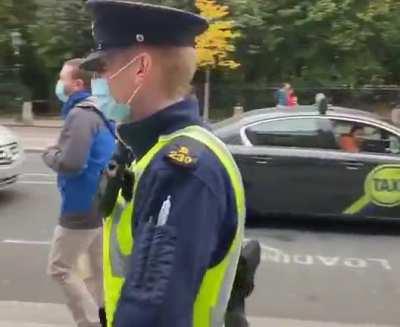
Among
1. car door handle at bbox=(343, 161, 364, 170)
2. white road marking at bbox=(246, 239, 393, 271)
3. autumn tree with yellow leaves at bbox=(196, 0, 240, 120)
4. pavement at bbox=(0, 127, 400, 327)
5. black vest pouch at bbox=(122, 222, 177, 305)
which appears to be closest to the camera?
black vest pouch at bbox=(122, 222, 177, 305)

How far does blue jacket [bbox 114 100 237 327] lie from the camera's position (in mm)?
1818

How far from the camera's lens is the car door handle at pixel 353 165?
9250mm

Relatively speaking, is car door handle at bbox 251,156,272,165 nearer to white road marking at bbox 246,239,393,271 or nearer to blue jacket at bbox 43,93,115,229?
white road marking at bbox 246,239,393,271

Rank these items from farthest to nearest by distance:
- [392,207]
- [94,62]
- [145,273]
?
[392,207]
[94,62]
[145,273]

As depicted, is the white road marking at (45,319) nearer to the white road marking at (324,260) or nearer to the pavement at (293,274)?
the pavement at (293,274)

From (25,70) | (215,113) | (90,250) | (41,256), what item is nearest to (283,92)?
(215,113)

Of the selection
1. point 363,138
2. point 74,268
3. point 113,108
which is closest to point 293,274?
point 363,138

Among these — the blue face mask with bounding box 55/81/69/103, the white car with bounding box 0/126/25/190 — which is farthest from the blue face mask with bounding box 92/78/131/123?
the white car with bounding box 0/126/25/190

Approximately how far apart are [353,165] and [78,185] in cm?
517

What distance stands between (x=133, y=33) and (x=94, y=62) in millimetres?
179

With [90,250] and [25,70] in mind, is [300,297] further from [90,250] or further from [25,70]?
[25,70]

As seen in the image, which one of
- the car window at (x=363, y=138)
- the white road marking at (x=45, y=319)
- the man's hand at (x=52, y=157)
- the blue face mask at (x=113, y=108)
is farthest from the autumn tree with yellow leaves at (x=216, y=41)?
the blue face mask at (x=113, y=108)

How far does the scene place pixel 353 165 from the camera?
9.26 m

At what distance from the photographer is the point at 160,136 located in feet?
6.58
